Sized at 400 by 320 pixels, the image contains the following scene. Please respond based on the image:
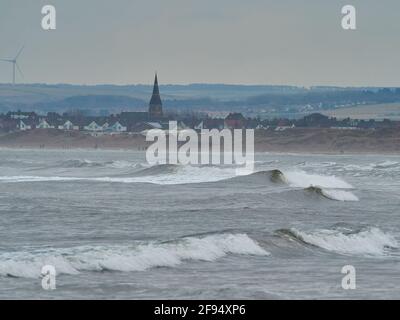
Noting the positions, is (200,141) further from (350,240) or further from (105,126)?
(350,240)

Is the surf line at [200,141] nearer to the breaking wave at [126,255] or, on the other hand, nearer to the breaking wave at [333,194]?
the breaking wave at [333,194]

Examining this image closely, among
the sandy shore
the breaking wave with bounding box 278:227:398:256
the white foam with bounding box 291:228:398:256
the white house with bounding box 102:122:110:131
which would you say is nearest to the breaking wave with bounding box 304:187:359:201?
the breaking wave with bounding box 278:227:398:256

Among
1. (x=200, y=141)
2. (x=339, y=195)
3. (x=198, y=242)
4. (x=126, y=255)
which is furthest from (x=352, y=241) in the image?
(x=200, y=141)

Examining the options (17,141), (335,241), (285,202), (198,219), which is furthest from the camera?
(17,141)

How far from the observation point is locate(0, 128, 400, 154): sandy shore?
15162cm

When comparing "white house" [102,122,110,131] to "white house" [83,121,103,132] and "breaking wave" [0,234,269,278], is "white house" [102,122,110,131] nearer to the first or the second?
"white house" [83,121,103,132]

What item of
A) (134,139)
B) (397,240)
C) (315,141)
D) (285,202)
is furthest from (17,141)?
(397,240)

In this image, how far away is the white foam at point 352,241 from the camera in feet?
99.1

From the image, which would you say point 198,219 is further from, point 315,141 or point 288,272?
point 315,141

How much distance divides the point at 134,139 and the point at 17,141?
24.0 meters

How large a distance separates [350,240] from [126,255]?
284 inches

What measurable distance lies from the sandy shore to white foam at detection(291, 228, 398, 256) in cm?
11549

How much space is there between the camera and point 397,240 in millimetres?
32125

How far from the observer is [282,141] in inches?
6314
